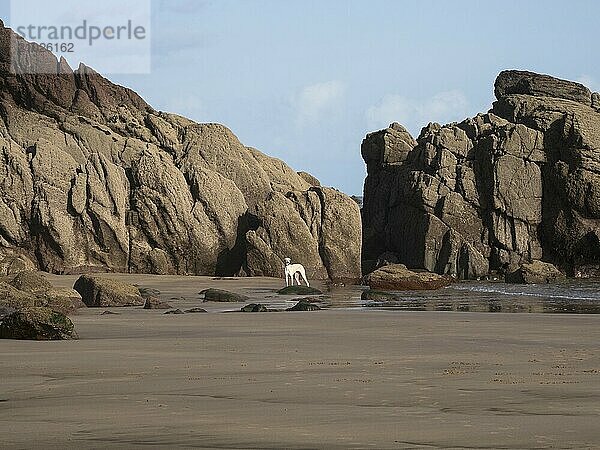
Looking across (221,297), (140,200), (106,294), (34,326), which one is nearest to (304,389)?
(34,326)

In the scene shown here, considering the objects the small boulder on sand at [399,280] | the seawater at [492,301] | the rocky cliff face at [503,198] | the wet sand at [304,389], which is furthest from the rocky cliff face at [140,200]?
the wet sand at [304,389]

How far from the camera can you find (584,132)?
163ft

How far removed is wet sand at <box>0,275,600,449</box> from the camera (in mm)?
4965

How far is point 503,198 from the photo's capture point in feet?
163

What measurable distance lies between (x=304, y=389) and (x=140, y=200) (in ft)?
114

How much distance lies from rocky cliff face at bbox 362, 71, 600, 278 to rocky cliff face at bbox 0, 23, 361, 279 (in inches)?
318

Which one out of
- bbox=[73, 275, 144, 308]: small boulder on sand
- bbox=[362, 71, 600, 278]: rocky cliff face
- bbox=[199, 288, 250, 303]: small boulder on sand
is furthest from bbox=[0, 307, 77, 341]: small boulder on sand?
bbox=[362, 71, 600, 278]: rocky cliff face

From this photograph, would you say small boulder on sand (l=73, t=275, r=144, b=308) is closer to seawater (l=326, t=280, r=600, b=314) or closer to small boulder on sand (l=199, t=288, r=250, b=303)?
small boulder on sand (l=199, t=288, r=250, b=303)

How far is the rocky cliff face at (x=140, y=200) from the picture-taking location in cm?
3909

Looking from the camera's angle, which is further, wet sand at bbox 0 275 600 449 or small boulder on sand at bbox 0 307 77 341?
small boulder on sand at bbox 0 307 77 341

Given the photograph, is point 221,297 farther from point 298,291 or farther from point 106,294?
point 298,291

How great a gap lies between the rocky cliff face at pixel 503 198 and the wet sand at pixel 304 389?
3564 centimetres

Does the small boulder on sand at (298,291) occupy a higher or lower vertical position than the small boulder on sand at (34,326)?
higher

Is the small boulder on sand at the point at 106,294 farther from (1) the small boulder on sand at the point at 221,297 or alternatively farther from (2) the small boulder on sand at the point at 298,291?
(2) the small boulder on sand at the point at 298,291
